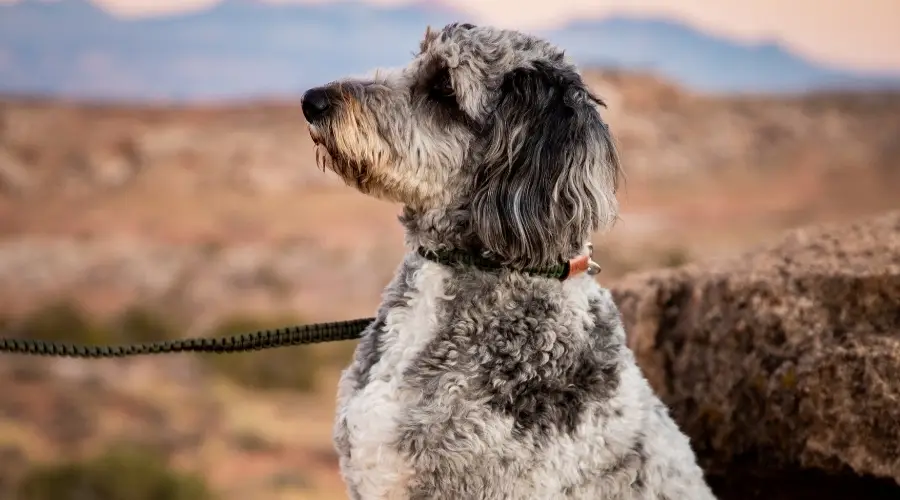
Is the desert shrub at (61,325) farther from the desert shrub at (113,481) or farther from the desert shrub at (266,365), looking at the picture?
the desert shrub at (113,481)

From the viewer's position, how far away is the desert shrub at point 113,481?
33.3 feet

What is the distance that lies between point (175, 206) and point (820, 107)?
32.6 ft

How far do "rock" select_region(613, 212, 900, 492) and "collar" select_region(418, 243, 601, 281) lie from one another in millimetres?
1078

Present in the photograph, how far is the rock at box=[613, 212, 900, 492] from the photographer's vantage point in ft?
10.4

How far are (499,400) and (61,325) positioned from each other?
11059mm

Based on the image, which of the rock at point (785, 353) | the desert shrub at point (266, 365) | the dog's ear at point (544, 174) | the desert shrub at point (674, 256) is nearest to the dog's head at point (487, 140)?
the dog's ear at point (544, 174)

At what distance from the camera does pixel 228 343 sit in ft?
9.95

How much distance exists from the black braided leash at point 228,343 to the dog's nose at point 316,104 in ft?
2.37

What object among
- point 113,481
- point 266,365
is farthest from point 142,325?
point 113,481

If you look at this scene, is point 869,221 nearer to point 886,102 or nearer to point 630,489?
point 630,489

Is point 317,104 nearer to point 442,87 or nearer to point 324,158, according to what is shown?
point 324,158

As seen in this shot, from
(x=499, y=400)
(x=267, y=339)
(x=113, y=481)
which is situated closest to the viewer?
(x=499, y=400)

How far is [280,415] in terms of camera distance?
11695mm

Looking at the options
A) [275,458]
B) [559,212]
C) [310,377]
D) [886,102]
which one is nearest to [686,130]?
[886,102]
